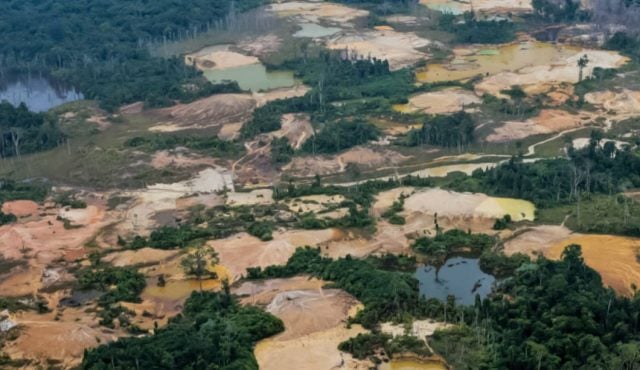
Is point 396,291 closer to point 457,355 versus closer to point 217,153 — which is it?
point 457,355

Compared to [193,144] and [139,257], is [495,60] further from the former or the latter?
[139,257]

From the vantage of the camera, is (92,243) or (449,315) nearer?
(449,315)

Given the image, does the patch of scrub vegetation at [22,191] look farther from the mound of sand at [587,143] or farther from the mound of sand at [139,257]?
the mound of sand at [587,143]

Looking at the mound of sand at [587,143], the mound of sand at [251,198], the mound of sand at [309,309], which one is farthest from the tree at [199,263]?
the mound of sand at [587,143]

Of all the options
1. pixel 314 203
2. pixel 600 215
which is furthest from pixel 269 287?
pixel 600 215

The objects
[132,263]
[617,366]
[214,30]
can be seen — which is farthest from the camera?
[214,30]

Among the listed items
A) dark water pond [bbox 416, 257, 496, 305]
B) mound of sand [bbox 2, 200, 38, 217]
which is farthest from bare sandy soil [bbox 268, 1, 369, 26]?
dark water pond [bbox 416, 257, 496, 305]

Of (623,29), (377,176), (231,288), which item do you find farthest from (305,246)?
(623,29)
